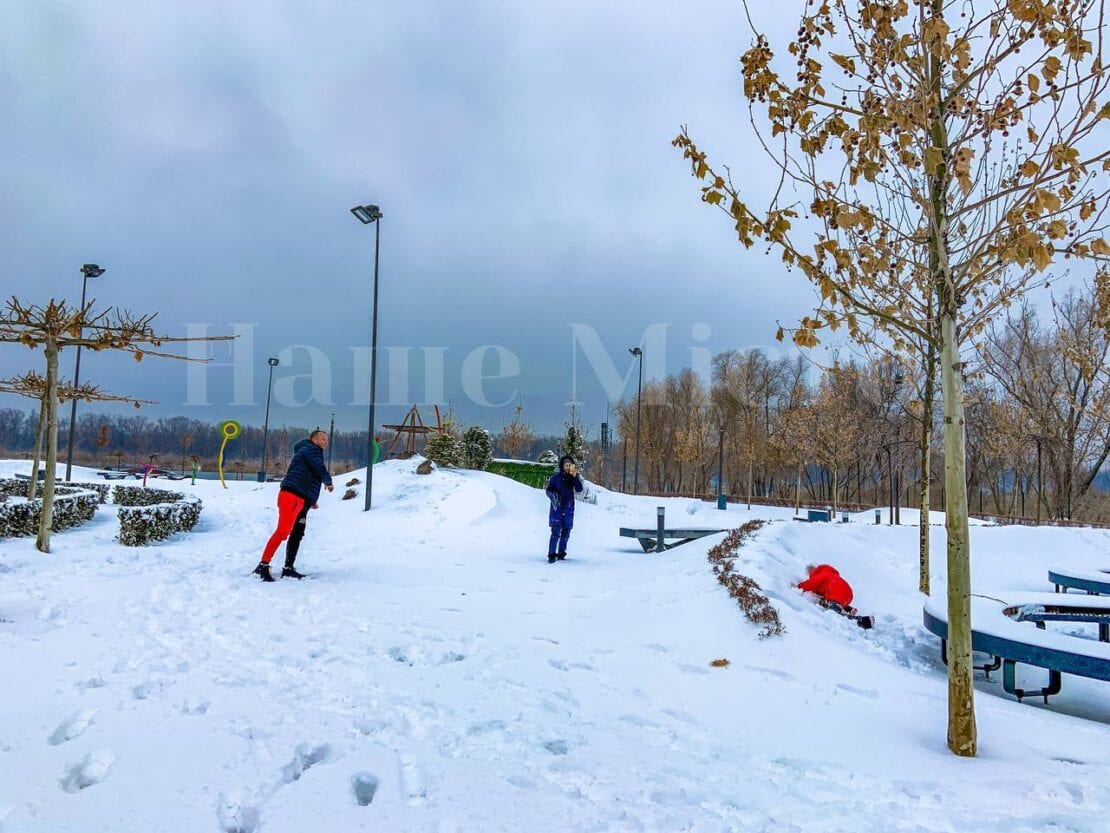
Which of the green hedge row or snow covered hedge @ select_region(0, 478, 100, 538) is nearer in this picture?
snow covered hedge @ select_region(0, 478, 100, 538)

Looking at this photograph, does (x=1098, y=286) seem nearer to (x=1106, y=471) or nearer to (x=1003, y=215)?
(x=1003, y=215)

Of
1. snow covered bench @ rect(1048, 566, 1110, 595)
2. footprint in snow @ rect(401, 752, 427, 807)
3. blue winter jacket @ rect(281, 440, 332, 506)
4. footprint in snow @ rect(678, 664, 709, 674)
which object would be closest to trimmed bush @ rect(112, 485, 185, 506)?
blue winter jacket @ rect(281, 440, 332, 506)

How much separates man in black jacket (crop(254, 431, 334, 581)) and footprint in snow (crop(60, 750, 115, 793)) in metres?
4.97

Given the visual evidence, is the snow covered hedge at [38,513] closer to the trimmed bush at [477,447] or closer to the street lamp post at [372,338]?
the street lamp post at [372,338]

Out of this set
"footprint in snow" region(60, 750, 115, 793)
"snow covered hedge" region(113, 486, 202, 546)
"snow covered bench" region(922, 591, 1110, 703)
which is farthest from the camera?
"snow covered hedge" region(113, 486, 202, 546)

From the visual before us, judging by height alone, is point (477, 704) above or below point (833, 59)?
below

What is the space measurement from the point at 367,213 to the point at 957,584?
15626 mm

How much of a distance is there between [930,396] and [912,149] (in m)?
6.42

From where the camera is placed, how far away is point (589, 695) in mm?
4387

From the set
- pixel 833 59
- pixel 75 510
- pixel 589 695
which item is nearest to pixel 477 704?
pixel 589 695

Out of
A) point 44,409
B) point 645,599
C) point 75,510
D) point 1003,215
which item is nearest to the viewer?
point 1003,215

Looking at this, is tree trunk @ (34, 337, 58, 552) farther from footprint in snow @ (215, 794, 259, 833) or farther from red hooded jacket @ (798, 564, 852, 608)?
red hooded jacket @ (798, 564, 852, 608)

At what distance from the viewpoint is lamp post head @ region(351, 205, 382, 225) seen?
52.6 feet

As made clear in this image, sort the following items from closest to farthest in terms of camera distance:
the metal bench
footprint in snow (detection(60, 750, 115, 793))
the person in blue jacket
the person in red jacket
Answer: footprint in snow (detection(60, 750, 115, 793)) → the person in red jacket → the person in blue jacket → the metal bench
